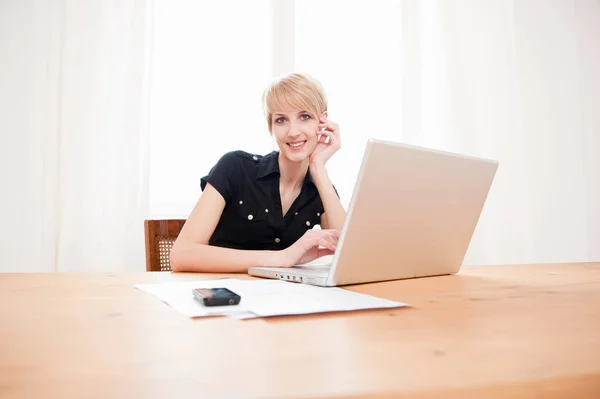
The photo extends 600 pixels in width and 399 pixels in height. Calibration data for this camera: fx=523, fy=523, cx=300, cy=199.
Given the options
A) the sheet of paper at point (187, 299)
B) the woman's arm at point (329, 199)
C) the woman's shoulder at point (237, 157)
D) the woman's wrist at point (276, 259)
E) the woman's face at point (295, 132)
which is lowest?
the sheet of paper at point (187, 299)

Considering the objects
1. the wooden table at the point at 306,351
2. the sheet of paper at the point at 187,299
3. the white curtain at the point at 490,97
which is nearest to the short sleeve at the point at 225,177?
the sheet of paper at the point at 187,299

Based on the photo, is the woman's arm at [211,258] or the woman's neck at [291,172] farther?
the woman's neck at [291,172]

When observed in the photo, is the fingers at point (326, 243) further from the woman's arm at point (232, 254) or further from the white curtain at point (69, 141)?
the white curtain at point (69, 141)

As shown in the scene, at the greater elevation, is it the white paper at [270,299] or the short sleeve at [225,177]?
the short sleeve at [225,177]

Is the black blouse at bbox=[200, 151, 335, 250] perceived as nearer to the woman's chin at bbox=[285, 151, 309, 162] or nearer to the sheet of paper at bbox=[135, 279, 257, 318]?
the woman's chin at bbox=[285, 151, 309, 162]

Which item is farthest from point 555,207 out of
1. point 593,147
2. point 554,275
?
point 554,275

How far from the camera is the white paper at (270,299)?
2.02ft

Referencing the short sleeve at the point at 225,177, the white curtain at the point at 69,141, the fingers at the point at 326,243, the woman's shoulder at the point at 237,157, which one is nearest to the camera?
the fingers at the point at 326,243

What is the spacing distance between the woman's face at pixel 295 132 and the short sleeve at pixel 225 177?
163 millimetres

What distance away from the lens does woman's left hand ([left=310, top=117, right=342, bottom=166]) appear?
62.8 inches

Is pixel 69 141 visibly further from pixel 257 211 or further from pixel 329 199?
pixel 329 199

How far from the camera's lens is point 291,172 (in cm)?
175

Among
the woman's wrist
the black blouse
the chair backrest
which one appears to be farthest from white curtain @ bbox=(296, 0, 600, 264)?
the woman's wrist

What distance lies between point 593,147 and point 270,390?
9.74ft
